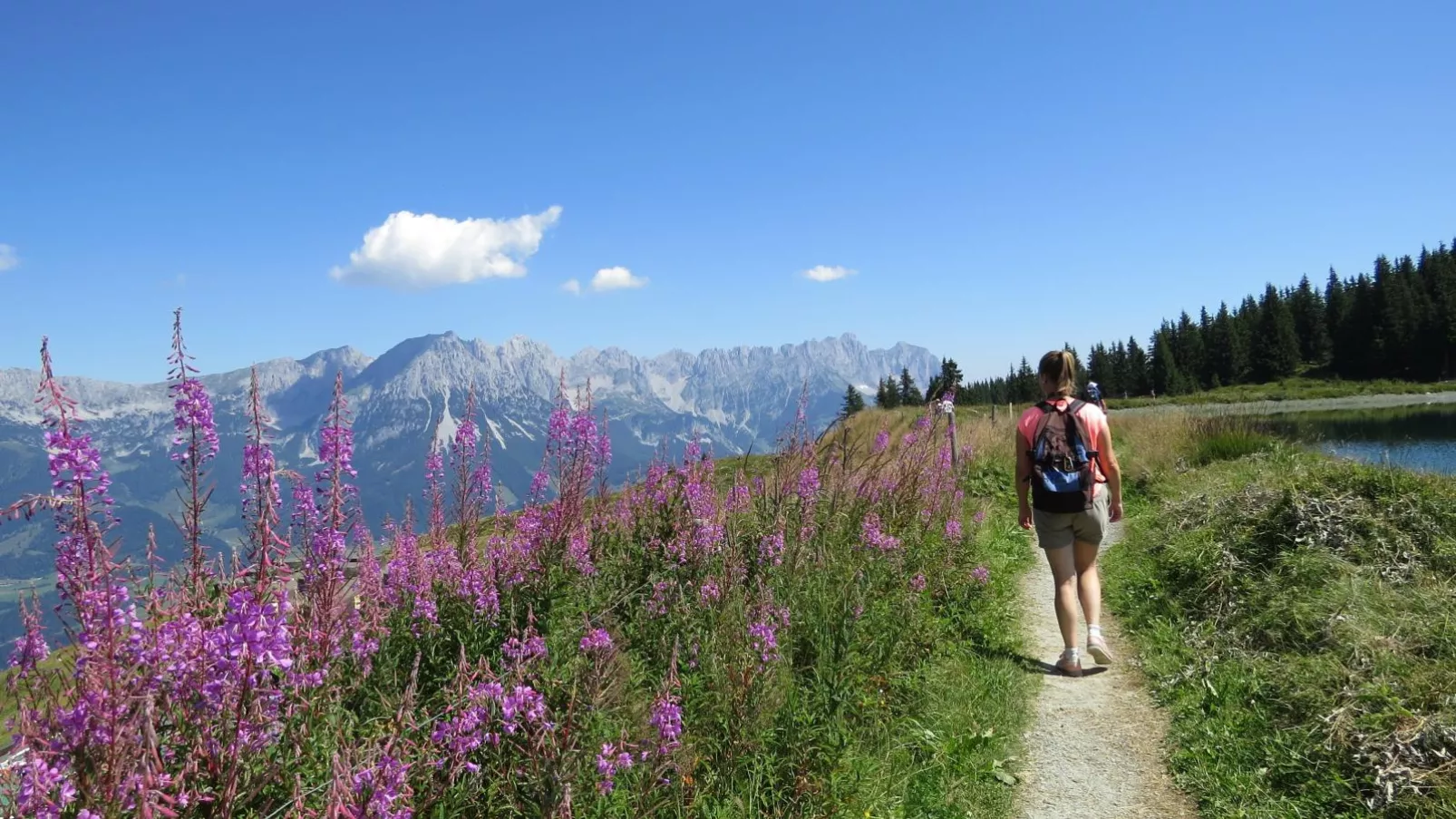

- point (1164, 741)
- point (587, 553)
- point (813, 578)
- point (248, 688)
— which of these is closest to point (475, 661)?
point (587, 553)

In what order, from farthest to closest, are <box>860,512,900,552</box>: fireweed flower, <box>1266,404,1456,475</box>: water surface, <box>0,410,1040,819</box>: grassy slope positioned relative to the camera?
1. <box>1266,404,1456,475</box>: water surface
2. <box>860,512,900,552</box>: fireweed flower
3. <box>0,410,1040,819</box>: grassy slope

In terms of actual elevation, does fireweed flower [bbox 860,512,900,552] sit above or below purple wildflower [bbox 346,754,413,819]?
below

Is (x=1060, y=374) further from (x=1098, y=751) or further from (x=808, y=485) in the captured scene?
(x=1098, y=751)

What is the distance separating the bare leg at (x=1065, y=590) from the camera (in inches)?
225

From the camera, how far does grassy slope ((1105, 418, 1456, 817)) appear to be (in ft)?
12.4

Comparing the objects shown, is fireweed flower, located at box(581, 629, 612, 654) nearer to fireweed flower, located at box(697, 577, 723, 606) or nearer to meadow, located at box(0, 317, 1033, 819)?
meadow, located at box(0, 317, 1033, 819)

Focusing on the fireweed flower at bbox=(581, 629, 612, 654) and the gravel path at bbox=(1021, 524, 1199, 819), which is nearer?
the fireweed flower at bbox=(581, 629, 612, 654)

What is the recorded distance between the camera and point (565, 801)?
2.13m

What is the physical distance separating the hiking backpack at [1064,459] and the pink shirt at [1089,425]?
1.4 inches

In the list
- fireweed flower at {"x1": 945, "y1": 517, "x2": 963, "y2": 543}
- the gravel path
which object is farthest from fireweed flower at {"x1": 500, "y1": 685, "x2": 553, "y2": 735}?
fireweed flower at {"x1": 945, "y1": 517, "x2": 963, "y2": 543}

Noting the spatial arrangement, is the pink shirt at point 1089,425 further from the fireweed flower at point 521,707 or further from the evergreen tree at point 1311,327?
the evergreen tree at point 1311,327

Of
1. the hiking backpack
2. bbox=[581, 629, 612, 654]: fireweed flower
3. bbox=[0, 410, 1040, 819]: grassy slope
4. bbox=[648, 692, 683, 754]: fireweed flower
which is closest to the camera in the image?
bbox=[648, 692, 683, 754]: fireweed flower

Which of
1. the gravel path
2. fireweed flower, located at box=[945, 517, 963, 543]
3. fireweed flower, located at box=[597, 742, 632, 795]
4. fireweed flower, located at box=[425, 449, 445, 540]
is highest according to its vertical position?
fireweed flower, located at box=[425, 449, 445, 540]

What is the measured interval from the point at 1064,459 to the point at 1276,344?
317 feet
